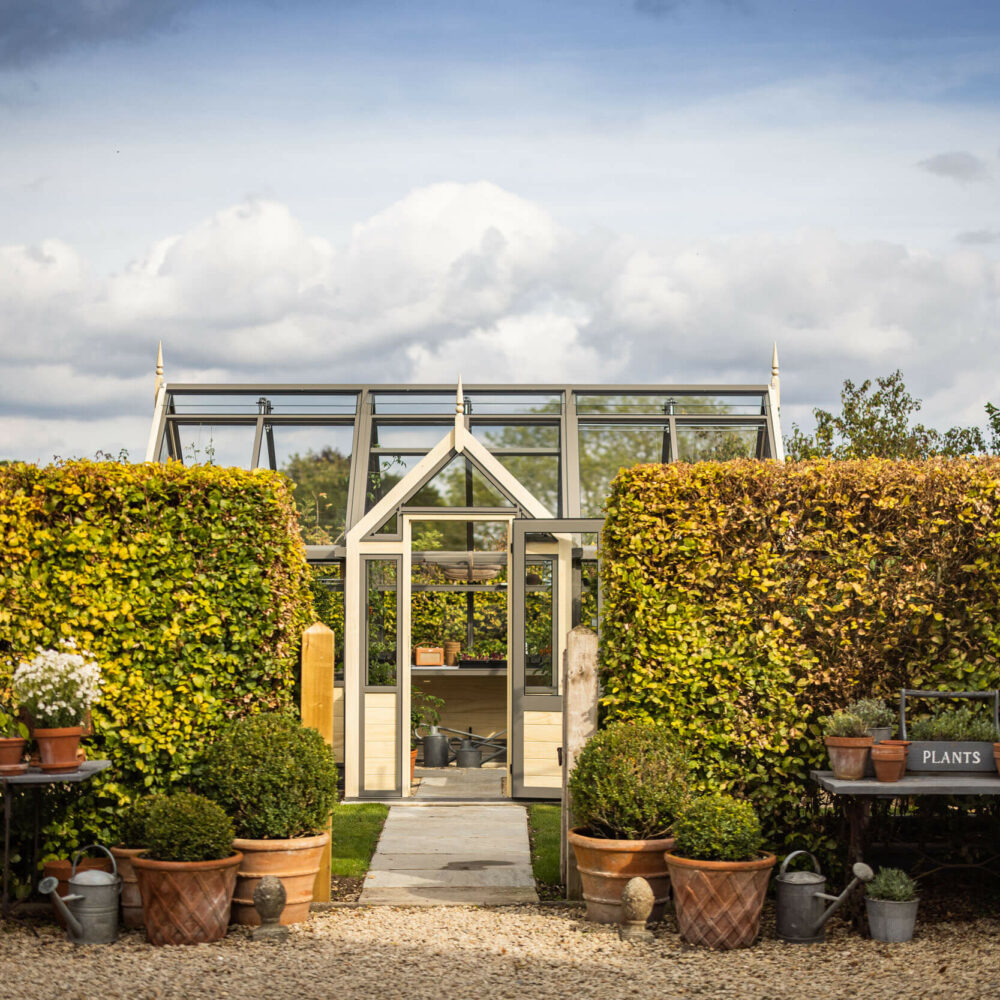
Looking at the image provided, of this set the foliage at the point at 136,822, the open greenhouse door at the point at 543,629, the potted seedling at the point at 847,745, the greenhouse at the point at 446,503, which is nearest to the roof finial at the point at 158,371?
the greenhouse at the point at 446,503

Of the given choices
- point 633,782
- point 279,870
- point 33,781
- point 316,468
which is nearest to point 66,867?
point 33,781

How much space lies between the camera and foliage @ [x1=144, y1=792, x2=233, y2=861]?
5.88 metres

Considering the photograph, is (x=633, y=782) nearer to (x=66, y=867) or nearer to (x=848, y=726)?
(x=848, y=726)

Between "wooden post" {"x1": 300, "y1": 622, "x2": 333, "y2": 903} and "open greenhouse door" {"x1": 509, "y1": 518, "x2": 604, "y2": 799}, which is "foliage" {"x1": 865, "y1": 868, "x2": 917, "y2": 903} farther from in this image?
"open greenhouse door" {"x1": 509, "y1": 518, "x2": 604, "y2": 799}

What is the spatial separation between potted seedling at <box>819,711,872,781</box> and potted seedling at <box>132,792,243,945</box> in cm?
357

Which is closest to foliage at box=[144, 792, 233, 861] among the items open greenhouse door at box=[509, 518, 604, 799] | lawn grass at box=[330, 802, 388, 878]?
lawn grass at box=[330, 802, 388, 878]

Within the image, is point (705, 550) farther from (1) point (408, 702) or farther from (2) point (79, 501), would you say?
(1) point (408, 702)

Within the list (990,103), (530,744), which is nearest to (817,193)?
(990,103)

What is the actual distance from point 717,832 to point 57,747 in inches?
152

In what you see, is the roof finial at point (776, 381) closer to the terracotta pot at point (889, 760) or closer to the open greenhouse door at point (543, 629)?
the open greenhouse door at point (543, 629)

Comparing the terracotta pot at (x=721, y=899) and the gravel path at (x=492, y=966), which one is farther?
the terracotta pot at (x=721, y=899)

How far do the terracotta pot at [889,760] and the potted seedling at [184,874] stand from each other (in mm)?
3766

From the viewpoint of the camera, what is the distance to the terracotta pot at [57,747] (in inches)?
237

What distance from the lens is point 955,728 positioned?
6.39 meters
